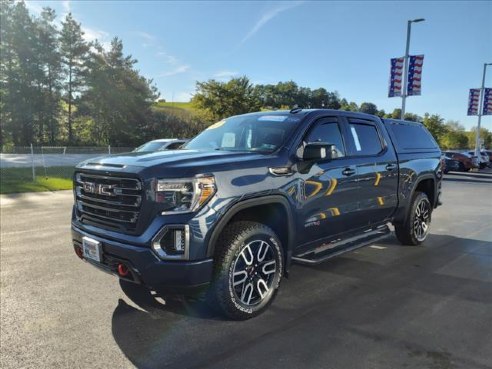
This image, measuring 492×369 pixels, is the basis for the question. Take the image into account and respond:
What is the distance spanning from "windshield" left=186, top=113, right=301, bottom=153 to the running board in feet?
3.93

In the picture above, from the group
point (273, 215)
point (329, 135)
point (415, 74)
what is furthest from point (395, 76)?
point (273, 215)

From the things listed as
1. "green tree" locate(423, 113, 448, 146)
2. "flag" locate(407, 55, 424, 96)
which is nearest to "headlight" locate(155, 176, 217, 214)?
"flag" locate(407, 55, 424, 96)

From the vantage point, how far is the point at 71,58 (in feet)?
157

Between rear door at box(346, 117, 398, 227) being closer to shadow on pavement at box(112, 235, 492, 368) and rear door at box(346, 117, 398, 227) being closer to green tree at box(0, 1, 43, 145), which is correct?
shadow on pavement at box(112, 235, 492, 368)

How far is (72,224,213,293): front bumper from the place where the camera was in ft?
10.8

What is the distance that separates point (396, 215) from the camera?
6.19m

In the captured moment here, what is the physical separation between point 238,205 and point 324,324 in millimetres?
1334

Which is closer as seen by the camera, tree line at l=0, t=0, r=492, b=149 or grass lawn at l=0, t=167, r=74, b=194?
grass lawn at l=0, t=167, r=74, b=194

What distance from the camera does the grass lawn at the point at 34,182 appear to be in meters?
14.3

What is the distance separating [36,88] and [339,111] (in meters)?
48.3

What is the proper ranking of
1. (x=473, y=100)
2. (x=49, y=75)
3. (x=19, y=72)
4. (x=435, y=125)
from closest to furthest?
(x=473, y=100)
(x=19, y=72)
(x=49, y=75)
(x=435, y=125)

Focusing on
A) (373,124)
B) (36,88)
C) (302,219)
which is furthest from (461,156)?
(36,88)

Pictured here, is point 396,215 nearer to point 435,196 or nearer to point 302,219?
point 435,196

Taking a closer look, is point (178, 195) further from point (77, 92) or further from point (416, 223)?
point (77, 92)
